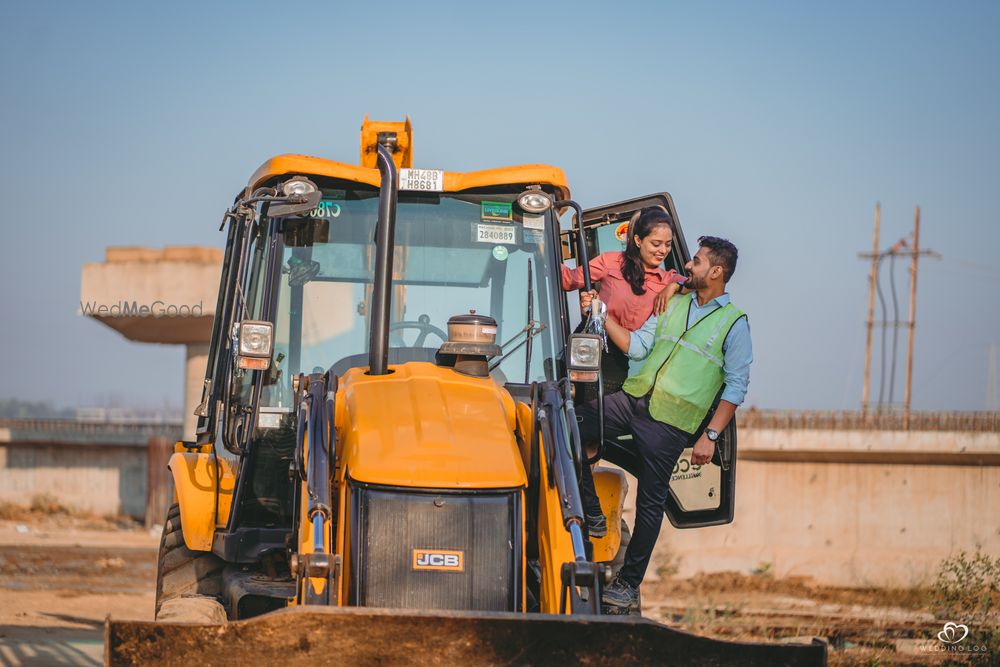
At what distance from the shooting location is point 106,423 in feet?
88.7

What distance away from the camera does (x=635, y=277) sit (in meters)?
6.45

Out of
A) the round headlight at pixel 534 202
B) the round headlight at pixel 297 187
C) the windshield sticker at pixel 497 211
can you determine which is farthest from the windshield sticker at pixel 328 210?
the round headlight at pixel 534 202

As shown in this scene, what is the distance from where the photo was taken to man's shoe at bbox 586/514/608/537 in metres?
5.72

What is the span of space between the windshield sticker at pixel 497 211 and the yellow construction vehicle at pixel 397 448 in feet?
0.04

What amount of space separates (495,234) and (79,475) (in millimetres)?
18901

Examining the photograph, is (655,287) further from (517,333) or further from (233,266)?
(233,266)

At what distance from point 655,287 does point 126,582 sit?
11.0 m

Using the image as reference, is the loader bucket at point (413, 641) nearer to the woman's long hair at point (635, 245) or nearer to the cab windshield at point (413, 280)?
the cab windshield at point (413, 280)

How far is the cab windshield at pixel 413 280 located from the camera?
6059mm

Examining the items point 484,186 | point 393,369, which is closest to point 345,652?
point 393,369

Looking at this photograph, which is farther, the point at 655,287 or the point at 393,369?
the point at 655,287

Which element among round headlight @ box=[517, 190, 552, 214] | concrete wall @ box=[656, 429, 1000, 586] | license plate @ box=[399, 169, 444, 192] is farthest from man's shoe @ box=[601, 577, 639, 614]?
concrete wall @ box=[656, 429, 1000, 586]

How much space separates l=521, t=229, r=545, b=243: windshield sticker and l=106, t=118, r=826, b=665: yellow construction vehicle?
1 centimetres

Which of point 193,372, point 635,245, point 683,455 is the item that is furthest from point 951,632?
point 193,372
